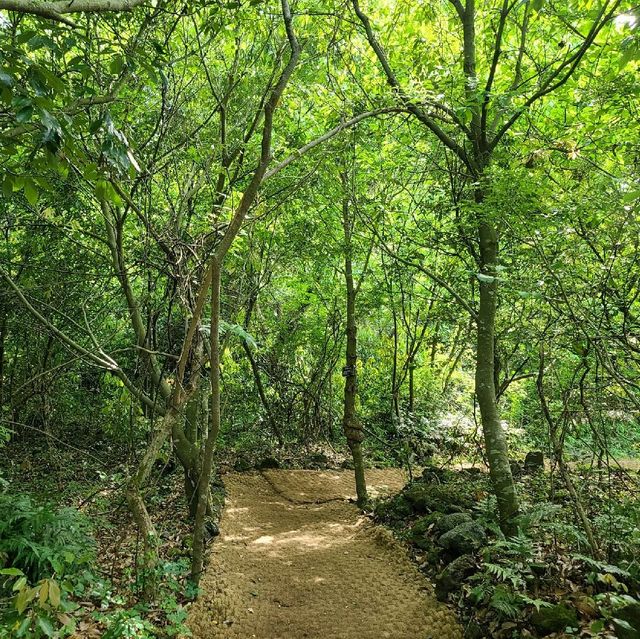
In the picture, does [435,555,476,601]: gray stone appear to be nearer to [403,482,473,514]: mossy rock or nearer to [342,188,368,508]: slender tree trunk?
[403,482,473,514]: mossy rock

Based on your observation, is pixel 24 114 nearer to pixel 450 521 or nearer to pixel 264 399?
pixel 450 521

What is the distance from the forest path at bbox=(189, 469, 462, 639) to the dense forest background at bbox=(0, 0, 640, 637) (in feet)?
1.45

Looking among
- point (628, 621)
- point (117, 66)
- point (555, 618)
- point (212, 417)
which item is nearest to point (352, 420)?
point (212, 417)

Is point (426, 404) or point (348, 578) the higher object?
point (426, 404)

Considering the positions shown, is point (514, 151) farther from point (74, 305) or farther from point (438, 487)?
point (74, 305)

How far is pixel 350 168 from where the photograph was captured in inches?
283

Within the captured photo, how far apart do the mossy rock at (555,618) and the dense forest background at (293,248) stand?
12cm

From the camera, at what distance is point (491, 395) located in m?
5.49

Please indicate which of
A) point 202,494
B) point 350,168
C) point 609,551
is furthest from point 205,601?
point 350,168

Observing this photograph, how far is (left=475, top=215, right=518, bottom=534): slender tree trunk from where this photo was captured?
513 centimetres

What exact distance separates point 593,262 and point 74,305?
7.52 metres

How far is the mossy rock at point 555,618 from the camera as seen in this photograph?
3.37 metres

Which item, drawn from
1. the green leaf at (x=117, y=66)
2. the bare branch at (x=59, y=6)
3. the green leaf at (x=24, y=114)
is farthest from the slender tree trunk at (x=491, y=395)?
the green leaf at (x=24, y=114)

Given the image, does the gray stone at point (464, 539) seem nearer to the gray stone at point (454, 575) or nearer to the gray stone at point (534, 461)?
the gray stone at point (454, 575)
